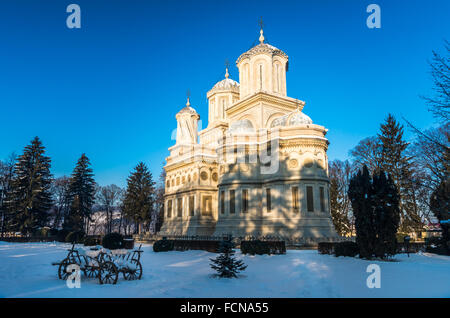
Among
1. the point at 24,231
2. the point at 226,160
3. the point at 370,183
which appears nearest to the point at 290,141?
the point at 226,160

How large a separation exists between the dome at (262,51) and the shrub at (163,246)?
76.2 ft

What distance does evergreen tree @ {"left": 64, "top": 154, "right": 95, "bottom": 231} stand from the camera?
140ft

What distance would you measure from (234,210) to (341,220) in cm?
1443

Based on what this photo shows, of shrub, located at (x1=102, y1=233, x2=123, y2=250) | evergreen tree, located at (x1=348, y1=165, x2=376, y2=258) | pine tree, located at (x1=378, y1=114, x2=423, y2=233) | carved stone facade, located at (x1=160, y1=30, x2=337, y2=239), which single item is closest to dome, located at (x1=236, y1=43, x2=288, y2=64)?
carved stone facade, located at (x1=160, y1=30, x2=337, y2=239)

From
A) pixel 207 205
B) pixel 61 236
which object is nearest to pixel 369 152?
pixel 207 205

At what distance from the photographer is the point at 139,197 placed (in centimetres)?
4625

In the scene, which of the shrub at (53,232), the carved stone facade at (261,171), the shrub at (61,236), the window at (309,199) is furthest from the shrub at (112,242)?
the shrub at (53,232)

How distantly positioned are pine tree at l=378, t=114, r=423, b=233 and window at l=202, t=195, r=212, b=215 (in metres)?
19.2

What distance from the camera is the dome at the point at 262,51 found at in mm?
34531

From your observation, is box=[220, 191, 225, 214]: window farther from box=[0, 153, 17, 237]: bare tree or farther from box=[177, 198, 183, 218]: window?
box=[0, 153, 17, 237]: bare tree

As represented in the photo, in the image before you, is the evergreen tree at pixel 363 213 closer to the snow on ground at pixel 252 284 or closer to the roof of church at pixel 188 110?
the snow on ground at pixel 252 284
